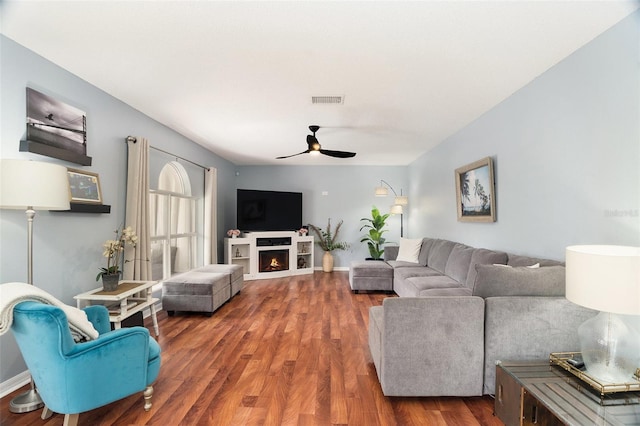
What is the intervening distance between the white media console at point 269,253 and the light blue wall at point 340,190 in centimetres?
62

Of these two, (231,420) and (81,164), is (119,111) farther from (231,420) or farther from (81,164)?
(231,420)

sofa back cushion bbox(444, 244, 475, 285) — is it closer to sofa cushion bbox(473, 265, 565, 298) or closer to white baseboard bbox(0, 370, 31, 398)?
sofa cushion bbox(473, 265, 565, 298)

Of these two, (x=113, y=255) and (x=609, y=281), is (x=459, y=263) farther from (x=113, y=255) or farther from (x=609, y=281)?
(x=113, y=255)

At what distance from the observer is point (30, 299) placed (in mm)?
1651

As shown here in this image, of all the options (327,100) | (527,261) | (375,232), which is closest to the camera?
(527,261)

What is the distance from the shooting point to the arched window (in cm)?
440

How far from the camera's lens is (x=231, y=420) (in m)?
1.93

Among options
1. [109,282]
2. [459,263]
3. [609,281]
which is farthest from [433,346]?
[109,282]

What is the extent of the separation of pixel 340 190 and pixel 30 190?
6.07m

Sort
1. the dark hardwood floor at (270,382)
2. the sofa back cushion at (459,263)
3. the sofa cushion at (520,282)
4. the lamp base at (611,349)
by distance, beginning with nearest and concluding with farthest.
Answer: the lamp base at (611,349) < the dark hardwood floor at (270,382) < the sofa cushion at (520,282) < the sofa back cushion at (459,263)

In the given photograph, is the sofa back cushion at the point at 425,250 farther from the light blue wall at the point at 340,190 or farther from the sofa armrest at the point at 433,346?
the sofa armrest at the point at 433,346

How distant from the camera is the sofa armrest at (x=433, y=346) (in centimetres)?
203

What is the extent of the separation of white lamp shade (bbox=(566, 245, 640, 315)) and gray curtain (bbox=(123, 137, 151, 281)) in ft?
12.8

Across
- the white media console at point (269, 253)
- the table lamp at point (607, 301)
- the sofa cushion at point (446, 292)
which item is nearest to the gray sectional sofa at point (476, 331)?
the table lamp at point (607, 301)
